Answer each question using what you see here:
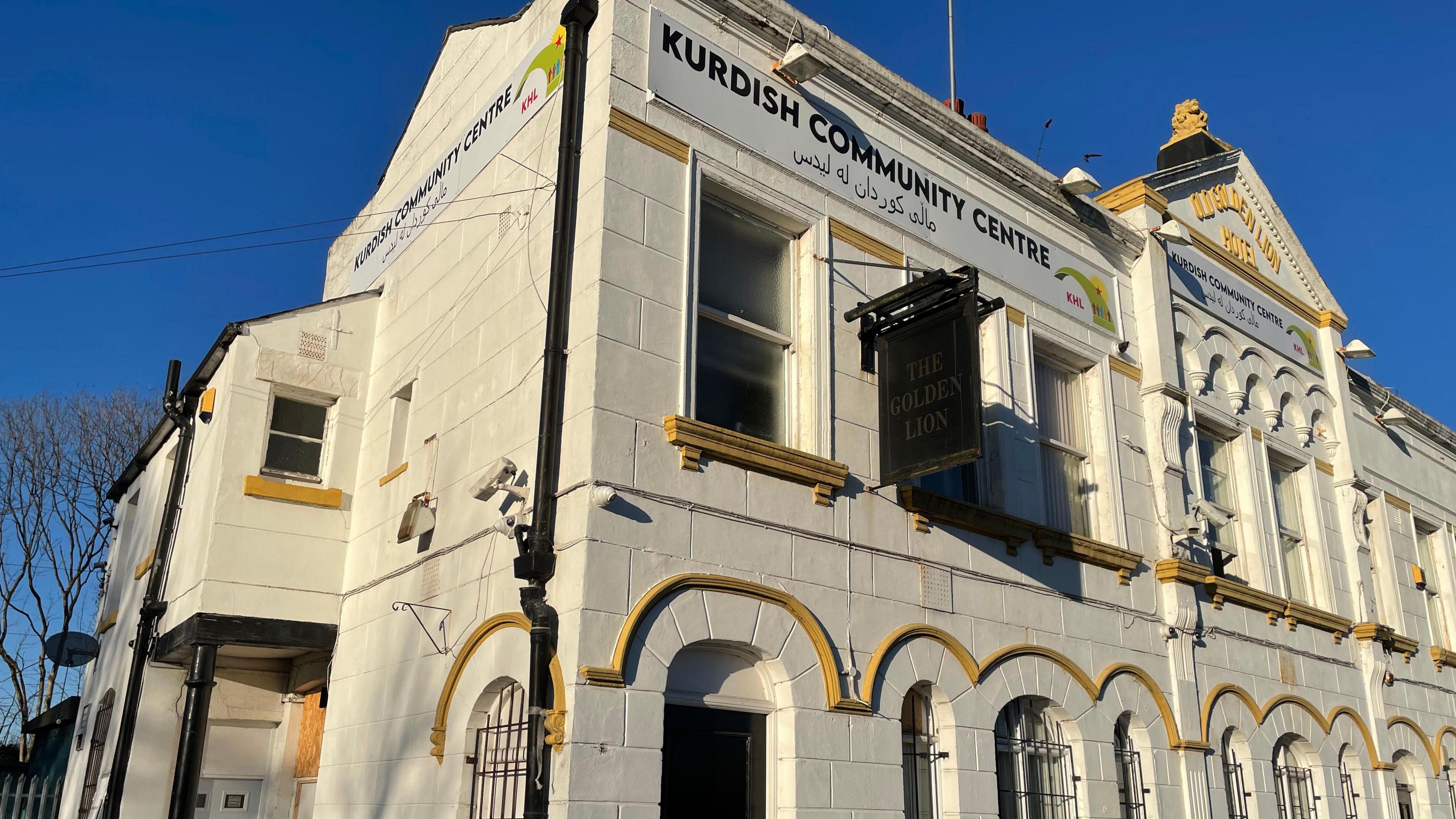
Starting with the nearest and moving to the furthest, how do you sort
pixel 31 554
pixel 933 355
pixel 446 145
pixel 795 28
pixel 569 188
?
pixel 569 188
pixel 933 355
pixel 795 28
pixel 446 145
pixel 31 554

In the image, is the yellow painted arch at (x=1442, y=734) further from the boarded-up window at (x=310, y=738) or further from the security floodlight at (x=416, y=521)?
the boarded-up window at (x=310, y=738)

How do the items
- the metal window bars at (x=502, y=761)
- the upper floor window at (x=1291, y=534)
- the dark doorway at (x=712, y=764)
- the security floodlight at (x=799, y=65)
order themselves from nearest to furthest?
1. the metal window bars at (x=502, y=761)
2. the dark doorway at (x=712, y=764)
3. the security floodlight at (x=799, y=65)
4. the upper floor window at (x=1291, y=534)

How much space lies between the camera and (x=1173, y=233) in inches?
591

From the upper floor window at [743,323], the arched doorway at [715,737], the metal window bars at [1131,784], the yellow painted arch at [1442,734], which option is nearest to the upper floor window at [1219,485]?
the metal window bars at [1131,784]

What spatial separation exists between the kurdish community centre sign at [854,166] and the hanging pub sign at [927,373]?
58.7 inches

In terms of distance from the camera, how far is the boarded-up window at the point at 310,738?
11922 millimetres

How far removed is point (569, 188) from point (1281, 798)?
11.5 m

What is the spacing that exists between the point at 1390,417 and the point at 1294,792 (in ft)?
28.0

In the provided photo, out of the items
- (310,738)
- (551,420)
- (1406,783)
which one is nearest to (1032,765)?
(551,420)

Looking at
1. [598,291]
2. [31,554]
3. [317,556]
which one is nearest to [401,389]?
[317,556]

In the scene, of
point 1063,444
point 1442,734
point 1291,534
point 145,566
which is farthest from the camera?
point 1442,734

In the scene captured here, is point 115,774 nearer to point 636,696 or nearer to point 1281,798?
point 636,696

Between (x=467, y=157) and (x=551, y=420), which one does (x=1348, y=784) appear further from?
(x=467, y=157)

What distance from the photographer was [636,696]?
26.5ft
